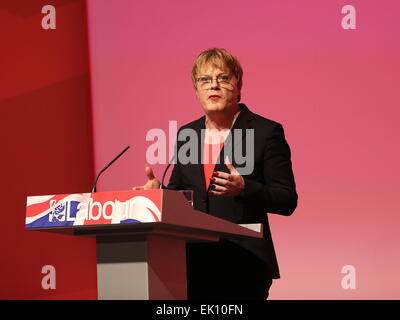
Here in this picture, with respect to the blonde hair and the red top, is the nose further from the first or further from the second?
the red top

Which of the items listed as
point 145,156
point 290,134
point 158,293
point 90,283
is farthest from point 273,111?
point 158,293

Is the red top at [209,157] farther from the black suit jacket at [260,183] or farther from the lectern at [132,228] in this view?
the lectern at [132,228]

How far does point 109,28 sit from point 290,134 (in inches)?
52.0

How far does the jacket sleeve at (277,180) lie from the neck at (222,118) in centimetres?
20

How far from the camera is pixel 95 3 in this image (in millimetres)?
4219

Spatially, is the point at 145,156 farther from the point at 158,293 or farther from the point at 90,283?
the point at 158,293

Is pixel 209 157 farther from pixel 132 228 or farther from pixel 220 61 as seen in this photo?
pixel 132 228

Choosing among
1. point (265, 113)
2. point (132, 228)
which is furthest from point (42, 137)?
point (132, 228)

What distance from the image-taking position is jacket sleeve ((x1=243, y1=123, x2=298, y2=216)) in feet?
7.03

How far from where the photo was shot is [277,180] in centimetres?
229

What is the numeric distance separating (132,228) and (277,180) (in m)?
0.80

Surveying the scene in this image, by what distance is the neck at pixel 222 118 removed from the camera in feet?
8.16

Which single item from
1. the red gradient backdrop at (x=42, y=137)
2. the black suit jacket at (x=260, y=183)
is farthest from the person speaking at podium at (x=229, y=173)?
the red gradient backdrop at (x=42, y=137)

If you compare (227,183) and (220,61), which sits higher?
(220,61)
